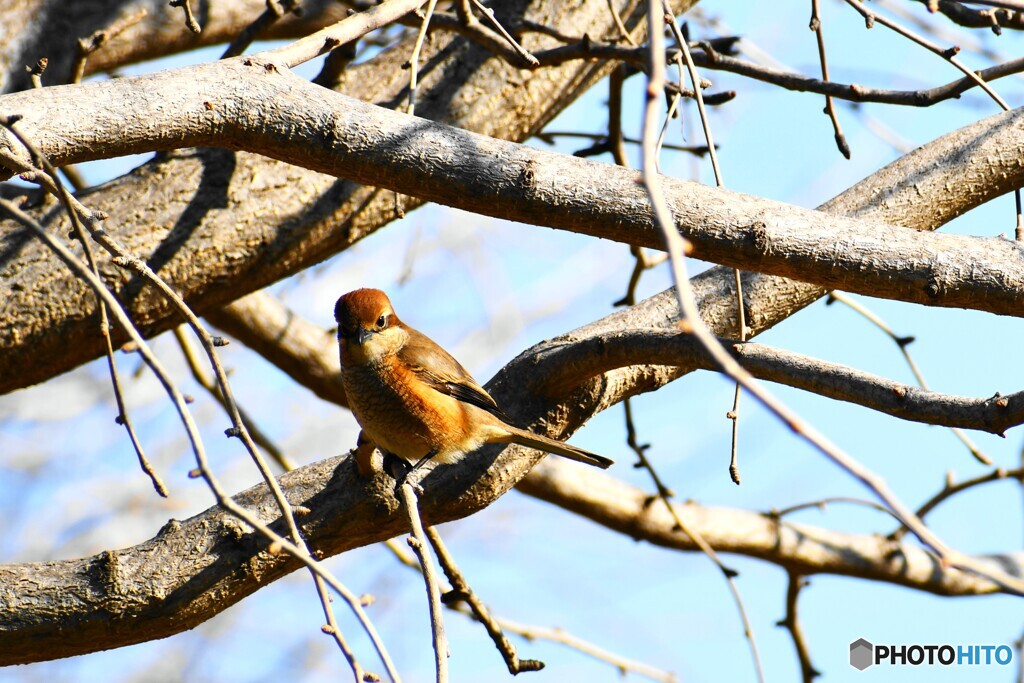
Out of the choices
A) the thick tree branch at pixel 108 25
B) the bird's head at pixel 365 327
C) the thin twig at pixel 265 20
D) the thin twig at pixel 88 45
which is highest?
the thick tree branch at pixel 108 25

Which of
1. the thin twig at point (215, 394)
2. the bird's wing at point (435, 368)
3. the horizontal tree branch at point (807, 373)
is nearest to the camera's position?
the horizontal tree branch at point (807, 373)

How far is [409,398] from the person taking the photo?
11.8 feet

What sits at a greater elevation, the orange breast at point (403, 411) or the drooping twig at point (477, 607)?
the orange breast at point (403, 411)

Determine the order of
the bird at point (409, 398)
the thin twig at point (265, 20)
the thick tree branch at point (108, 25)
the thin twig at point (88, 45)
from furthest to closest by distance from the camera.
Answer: the thick tree branch at point (108, 25)
the thin twig at point (265, 20)
the bird at point (409, 398)
the thin twig at point (88, 45)

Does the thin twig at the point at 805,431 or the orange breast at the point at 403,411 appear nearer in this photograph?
the thin twig at the point at 805,431

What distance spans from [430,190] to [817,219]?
0.96 metres

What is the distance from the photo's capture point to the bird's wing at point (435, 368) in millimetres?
Answer: 3648

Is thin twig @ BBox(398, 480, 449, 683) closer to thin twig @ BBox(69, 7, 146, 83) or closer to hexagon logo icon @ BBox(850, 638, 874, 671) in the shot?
thin twig @ BBox(69, 7, 146, 83)

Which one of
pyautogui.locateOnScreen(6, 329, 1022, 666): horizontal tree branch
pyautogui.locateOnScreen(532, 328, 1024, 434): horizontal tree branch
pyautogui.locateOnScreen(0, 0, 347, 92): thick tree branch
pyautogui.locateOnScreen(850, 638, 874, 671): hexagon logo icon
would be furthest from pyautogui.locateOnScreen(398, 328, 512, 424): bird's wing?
pyautogui.locateOnScreen(850, 638, 874, 671): hexagon logo icon

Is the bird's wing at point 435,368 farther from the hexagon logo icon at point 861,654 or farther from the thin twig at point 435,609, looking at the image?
the hexagon logo icon at point 861,654

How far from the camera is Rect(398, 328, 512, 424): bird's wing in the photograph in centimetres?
365

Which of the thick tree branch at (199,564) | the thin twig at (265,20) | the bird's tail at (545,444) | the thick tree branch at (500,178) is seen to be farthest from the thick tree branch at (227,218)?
the bird's tail at (545,444)

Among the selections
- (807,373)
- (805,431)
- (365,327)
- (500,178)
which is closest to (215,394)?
(365,327)

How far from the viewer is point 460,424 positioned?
332 cm
